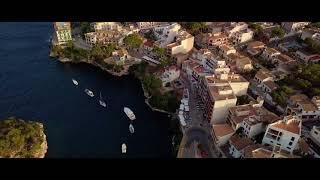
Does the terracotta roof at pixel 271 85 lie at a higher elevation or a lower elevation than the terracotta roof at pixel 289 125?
higher

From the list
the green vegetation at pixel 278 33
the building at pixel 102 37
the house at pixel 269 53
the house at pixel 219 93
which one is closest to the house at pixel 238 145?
the house at pixel 219 93

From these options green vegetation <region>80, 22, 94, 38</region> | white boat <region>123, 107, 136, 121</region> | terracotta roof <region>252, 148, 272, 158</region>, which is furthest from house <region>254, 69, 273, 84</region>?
green vegetation <region>80, 22, 94, 38</region>

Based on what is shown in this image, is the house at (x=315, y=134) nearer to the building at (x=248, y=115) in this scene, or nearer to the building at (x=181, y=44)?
the building at (x=248, y=115)

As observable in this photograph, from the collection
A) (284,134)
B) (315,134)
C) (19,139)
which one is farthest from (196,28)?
(19,139)

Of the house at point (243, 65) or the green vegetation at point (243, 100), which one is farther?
the house at point (243, 65)

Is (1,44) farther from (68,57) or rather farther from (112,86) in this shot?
(112,86)
